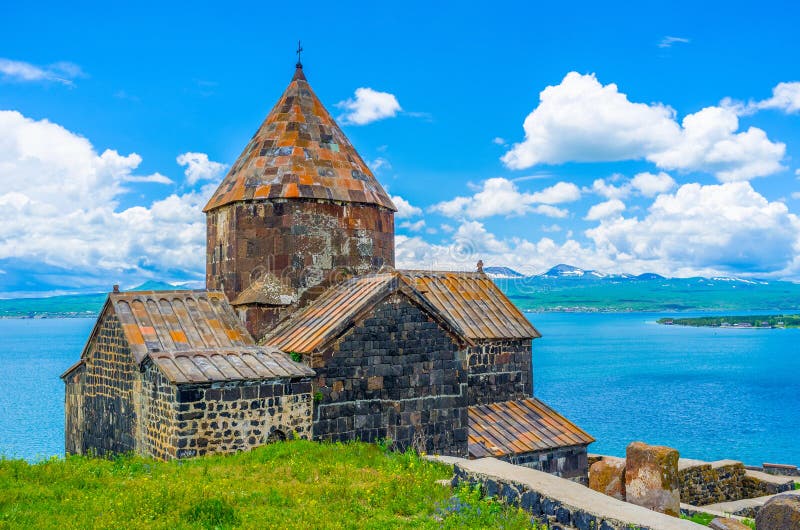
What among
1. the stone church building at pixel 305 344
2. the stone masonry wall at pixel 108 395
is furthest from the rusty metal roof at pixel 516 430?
the stone masonry wall at pixel 108 395

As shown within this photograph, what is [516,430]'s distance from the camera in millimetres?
14688

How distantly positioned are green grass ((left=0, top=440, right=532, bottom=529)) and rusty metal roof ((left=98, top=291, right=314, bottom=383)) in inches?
53.4

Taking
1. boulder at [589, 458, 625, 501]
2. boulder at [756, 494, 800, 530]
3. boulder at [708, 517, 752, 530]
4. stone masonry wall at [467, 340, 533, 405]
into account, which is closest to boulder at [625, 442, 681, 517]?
boulder at [589, 458, 625, 501]

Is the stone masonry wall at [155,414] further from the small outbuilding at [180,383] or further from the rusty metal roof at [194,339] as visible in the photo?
the rusty metal roof at [194,339]

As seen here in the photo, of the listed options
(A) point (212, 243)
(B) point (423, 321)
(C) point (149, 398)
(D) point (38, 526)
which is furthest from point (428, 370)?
(D) point (38, 526)

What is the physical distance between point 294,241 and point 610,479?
7301mm

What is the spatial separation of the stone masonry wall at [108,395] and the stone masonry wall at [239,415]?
1810 millimetres

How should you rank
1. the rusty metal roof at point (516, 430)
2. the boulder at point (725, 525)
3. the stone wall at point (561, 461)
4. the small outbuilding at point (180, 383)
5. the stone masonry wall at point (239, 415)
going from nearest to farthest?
1. the boulder at point (725, 525)
2. the stone masonry wall at point (239, 415)
3. the small outbuilding at point (180, 383)
4. the rusty metal roof at point (516, 430)
5. the stone wall at point (561, 461)

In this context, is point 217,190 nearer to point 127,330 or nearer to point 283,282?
point 283,282

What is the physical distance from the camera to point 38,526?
6.61 m

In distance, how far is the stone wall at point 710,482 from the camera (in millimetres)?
17703

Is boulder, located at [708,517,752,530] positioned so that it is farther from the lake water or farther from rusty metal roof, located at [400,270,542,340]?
the lake water

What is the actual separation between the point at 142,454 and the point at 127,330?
2040 millimetres

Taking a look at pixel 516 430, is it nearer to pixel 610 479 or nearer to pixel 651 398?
pixel 610 479
